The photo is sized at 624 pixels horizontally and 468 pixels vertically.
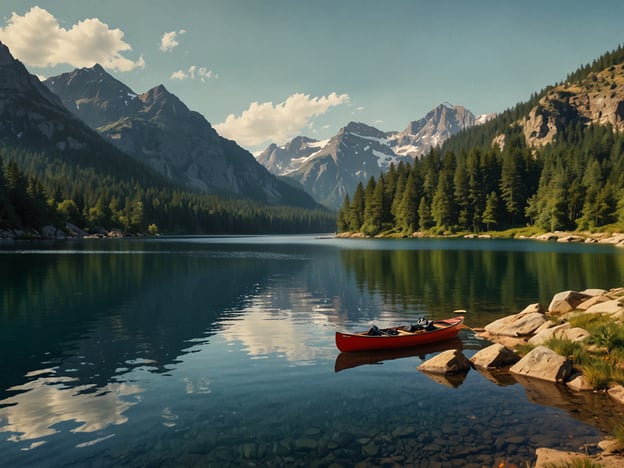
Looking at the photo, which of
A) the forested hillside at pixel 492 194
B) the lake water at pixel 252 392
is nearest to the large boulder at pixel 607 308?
the lake water at pixel 252 392

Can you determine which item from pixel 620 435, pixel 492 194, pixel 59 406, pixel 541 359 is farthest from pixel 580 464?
pixel 492 194

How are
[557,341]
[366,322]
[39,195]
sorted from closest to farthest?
[557,341] < [366,322] < [39,195]

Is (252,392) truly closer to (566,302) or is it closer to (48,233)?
(566,302)

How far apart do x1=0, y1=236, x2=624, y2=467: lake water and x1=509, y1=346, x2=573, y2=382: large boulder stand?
35.1 inches

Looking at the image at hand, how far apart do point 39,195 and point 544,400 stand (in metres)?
172

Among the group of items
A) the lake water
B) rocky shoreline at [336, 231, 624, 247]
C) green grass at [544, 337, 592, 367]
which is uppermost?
rocky shoreline at [336, 231, 624, 247]

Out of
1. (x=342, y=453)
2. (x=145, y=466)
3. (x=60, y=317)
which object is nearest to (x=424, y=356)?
(x=342, y=453)

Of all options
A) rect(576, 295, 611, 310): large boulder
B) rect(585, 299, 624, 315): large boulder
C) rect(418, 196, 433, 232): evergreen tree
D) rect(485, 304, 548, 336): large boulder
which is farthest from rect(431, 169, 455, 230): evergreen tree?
rect(485, 304, 548, 336): large boulder

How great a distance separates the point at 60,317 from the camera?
3359 cm

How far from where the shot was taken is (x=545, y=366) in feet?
64.1

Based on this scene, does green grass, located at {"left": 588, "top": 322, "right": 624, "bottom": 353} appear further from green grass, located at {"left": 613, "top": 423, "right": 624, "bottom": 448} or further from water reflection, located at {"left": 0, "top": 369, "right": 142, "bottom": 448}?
water reflection, located at {"left": 0, "top": 369, "right": 142, "bottom": 448}

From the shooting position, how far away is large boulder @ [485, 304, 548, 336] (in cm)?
2733

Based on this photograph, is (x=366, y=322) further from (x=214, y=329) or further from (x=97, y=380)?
(x=97, y=380)

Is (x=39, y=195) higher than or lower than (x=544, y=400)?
higher
